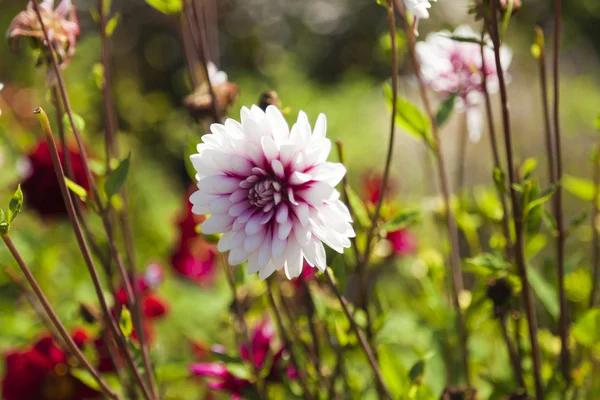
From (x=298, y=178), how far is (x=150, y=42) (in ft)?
8.96

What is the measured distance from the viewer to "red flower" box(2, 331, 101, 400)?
24.2 inches

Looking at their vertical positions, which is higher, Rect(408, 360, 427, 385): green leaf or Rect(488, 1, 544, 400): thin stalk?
Rect(488, 1, 544, 400): thin stalk

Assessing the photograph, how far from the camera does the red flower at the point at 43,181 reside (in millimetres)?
734

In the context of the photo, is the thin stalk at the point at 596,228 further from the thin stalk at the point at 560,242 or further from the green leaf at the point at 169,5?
the green leaf at the point at 169,5

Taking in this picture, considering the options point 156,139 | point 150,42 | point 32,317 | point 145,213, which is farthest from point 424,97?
point 150,42

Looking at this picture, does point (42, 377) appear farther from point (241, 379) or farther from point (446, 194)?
point (446, 194)

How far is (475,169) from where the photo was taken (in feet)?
5.40

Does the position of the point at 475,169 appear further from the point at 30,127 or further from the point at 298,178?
the point at 298,178

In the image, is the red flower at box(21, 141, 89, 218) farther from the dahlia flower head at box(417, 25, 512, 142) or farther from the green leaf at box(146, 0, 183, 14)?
the dahlia flower head at box(417, 25, 512, 142)

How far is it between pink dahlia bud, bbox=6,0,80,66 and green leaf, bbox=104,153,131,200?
4.0 inches

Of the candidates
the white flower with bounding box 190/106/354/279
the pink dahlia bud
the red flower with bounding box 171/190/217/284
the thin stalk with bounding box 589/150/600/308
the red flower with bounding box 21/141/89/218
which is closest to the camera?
the white flower with bounding box 190/106/354/279

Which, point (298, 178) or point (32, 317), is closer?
point (298, 178)

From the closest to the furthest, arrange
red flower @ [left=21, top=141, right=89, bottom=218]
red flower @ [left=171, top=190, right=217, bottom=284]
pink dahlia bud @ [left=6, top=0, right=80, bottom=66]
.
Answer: pink dahlia bud @ [left=6, top=0, right=80, bottom=66], red flower @ [left=21, top=141, right=89, bottom=218], red flower @ [left=171, top=190, right=217, bottom=284]

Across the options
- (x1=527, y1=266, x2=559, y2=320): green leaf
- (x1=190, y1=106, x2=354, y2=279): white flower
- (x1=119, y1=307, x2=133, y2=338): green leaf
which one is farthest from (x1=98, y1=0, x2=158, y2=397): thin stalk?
(x1=527, y1=266, x2=559, y2=320): green leaf
